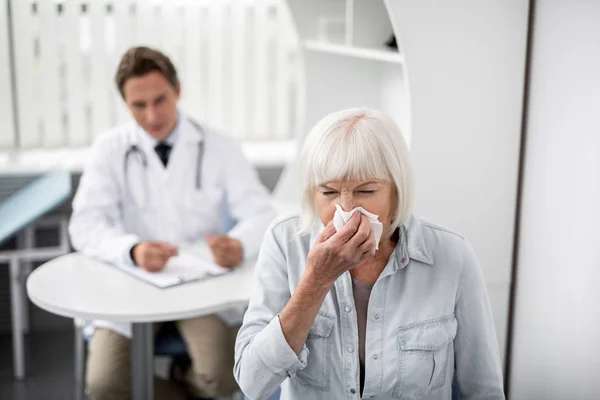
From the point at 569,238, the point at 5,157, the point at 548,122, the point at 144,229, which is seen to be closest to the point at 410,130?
the point at 548,122

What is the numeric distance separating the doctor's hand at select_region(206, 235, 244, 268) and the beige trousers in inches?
9.4

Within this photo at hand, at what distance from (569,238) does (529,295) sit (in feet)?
1.00

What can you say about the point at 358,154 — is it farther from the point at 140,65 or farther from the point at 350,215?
the point at 140,65

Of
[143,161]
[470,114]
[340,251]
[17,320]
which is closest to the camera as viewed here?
[340,251]

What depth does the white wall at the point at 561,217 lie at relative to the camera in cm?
180

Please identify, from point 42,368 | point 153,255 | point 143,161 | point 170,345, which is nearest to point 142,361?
point 170,345

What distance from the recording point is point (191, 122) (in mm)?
2672

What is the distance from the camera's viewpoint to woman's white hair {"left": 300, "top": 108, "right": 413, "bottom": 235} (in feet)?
4.74

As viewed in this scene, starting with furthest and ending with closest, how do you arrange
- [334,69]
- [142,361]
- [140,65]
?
1. [334,69]
2. [140,65]
3. [142,361]

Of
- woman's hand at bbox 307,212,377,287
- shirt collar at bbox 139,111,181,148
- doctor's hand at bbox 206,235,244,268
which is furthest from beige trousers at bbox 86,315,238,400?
woman's hand at bbox 307,212,377,287

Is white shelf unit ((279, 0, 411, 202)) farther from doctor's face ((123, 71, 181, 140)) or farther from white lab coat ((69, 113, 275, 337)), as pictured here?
doctor's face ((123, 71, 181, 140))

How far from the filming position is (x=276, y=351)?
4.67 feet

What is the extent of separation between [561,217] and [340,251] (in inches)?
32.7

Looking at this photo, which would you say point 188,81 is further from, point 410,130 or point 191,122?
point 410,130
